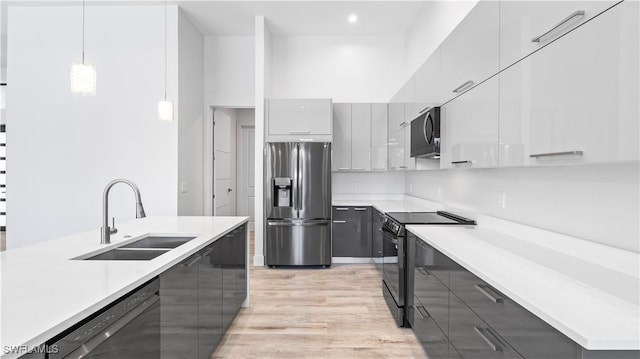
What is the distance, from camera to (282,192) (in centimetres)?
450

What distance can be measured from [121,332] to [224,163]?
528 cm

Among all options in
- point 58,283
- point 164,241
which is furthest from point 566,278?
point 164,241

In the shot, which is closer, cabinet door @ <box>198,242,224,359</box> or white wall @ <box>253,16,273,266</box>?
cabinet door @ <box>198,242,224,359</box>

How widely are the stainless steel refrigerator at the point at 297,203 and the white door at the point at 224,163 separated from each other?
4.88 ft

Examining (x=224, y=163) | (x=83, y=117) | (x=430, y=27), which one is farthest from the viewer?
(x=224, y=163)

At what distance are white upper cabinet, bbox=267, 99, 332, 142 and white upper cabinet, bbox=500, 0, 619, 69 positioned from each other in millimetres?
2952

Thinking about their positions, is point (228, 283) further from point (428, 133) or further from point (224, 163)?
point (224, 163)

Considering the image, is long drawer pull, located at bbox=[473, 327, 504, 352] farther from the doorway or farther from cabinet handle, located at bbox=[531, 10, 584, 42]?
the doorway

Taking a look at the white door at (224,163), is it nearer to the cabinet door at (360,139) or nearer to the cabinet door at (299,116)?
the cabinet door at (299,116)

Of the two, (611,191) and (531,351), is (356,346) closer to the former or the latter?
Answer: (531,351)

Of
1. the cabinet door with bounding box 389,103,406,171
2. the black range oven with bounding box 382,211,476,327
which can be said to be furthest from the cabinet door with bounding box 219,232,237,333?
the cabinet door with bounding box 389,103,406,171

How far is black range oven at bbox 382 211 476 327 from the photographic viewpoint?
107 inches

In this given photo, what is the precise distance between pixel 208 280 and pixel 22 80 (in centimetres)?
422

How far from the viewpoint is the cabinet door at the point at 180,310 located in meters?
1.56
